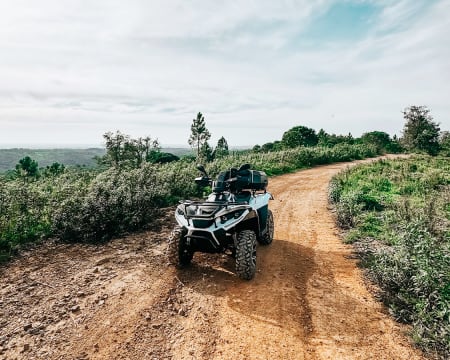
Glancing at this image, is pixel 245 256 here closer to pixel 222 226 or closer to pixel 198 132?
pixel 222 226

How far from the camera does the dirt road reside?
384 centimetres

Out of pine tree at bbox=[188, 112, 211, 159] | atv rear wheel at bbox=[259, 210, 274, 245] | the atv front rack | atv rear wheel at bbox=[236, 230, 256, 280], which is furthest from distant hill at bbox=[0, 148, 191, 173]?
atv rear wheel at bbox=[236, 230, 256, 280]

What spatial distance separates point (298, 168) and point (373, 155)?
599 inches

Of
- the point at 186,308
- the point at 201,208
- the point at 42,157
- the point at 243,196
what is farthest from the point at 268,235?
the point at 42,157

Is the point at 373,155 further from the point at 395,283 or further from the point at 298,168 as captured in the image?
the point at 395,283

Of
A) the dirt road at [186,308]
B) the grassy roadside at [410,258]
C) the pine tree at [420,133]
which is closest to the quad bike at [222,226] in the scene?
the dirt road at [186,308]

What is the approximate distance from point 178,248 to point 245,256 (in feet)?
4.41

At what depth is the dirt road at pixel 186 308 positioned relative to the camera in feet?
12.6

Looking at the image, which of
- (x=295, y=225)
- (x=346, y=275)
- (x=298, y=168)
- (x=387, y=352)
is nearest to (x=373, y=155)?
(x=298, y=168)

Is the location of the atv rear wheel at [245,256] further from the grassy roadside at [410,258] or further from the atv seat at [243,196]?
the grassy roadside at [410,258]

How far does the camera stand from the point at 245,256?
213 inches

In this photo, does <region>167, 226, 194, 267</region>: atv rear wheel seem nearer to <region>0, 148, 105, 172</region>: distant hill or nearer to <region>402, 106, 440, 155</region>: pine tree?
<region>402, 106, 440, 155</region>: pine tree

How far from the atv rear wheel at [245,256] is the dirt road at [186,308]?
21 centimetres

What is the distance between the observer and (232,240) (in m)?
5.54
